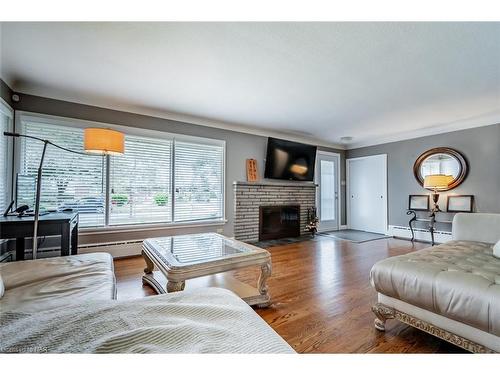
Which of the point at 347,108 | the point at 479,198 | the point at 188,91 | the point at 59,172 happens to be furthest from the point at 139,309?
the point at 479,198

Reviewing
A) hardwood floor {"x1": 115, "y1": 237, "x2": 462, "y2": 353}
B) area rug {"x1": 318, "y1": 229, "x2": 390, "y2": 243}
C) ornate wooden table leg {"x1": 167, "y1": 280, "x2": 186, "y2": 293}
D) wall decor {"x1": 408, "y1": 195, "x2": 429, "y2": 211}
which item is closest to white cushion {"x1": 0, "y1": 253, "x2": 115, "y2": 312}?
ornate wooden table leg {"x1": 167, "y1": 280, "x2": 186, "y2": 293}

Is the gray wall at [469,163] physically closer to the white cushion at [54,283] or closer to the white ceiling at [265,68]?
the white ceiling at [265,68]

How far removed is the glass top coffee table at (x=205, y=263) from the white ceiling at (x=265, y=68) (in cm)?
180

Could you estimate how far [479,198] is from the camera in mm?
4066

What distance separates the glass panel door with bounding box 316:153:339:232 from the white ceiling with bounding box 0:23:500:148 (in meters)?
2.05

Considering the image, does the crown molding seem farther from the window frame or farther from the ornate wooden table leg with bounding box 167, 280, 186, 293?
the ornate wooden table leg with bounding box 167, 280, 186, 293

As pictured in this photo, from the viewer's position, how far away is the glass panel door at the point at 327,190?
5820 millimetres

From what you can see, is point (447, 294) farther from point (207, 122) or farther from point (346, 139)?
point (346, 139)

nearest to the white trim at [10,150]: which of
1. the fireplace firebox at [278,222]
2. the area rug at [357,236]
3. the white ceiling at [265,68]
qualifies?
the white ceiling at [265,68]

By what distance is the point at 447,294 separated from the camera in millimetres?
1300
